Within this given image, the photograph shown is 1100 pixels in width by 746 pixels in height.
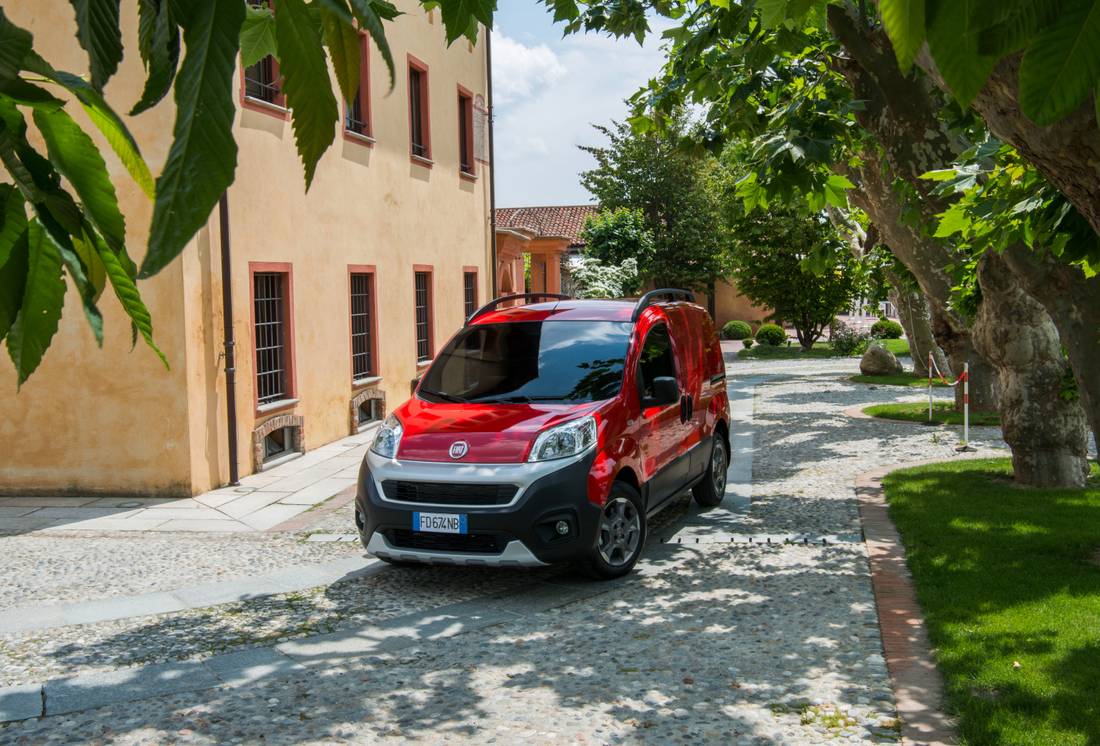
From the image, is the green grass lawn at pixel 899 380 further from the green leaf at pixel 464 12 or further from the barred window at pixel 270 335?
the green leaf at pixel 464 12

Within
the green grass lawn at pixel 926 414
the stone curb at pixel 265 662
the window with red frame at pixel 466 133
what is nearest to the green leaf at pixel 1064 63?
the stone curb at pixel 265 662

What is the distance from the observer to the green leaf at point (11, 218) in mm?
1090

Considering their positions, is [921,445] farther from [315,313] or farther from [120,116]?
[120,116]

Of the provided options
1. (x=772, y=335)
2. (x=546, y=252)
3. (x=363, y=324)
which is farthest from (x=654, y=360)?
(x=772, y=335)

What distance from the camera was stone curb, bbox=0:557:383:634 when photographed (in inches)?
306

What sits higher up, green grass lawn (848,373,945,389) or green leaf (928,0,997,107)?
green leaf (928,0,997,107)

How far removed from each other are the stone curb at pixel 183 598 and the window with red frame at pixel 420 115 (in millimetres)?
12802

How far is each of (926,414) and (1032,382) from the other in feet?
26.7

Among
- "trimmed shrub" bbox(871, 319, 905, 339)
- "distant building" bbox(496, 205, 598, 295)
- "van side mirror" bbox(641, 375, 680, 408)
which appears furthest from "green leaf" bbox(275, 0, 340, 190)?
"trimmed shrub" bbox(871, 319, 905, 339)

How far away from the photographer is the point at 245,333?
13.8 metres

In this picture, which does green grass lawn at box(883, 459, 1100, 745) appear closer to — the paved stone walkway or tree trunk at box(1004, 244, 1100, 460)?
tree trunk at box(1004, 244, 1100, 460)

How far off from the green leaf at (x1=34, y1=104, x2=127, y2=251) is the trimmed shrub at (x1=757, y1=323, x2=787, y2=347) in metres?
43.6

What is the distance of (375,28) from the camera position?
3.33 ft

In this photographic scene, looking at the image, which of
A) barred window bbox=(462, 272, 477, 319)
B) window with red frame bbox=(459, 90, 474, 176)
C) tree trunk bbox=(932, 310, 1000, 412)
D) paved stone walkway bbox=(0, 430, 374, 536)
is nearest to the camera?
paved stone walkway bbox=(0, 430, 374, 536)
